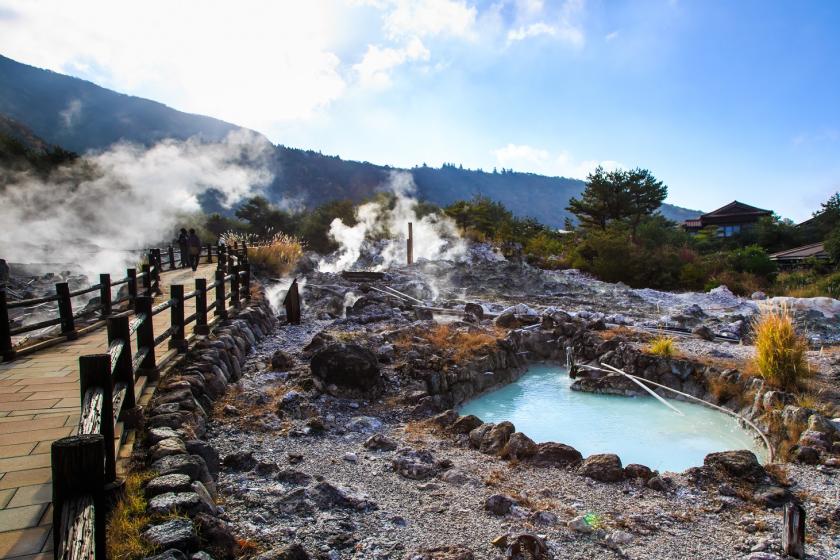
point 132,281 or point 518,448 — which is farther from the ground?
point 132,281

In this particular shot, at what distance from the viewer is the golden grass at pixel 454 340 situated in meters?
8.61

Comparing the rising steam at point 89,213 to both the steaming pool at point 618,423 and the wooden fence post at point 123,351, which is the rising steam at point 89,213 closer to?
the steaming pool at point 618,423

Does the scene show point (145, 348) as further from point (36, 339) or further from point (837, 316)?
point (837, 316)

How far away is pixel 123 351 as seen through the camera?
3.45 meters

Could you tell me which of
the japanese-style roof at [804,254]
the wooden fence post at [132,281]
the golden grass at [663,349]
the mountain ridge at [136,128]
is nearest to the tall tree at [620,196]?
the japanese-style roof at [804,254]

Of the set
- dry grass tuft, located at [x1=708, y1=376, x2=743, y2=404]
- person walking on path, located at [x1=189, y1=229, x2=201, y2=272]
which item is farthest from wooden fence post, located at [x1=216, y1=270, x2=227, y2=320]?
person walking on path, located at [x1=189, y1=229, x2=201, y2=272]

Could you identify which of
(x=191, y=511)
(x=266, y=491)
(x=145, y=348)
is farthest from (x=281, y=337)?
(x=191, y=511)

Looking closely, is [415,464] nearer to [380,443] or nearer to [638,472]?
[380,443]

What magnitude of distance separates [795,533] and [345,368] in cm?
480

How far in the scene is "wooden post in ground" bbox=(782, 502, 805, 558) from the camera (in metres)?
3.24

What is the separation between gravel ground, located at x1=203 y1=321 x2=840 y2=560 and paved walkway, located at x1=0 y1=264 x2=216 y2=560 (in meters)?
1.10

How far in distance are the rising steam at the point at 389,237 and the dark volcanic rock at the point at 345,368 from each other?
13.5 metres

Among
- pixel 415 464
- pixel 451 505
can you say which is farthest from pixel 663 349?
pixel 451 505

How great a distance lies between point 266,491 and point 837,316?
589 inches
